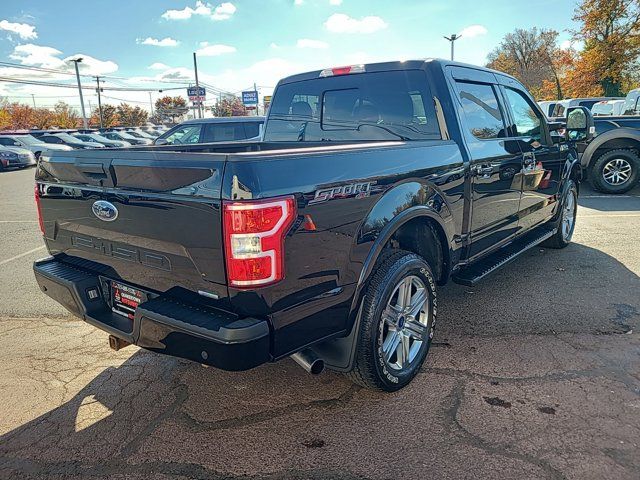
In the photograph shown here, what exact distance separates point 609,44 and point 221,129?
26.9 meters

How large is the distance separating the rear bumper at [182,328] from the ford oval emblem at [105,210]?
38 cm

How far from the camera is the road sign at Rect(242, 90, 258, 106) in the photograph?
61938mm

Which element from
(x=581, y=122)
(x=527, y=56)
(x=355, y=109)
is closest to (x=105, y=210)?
(x=355, y=109)

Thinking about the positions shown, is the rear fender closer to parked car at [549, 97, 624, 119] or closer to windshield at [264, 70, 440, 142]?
windshield at [264, 70, 440, 142]

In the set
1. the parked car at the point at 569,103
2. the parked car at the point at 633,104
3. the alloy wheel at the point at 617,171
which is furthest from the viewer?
the parked car at the point at 569,103

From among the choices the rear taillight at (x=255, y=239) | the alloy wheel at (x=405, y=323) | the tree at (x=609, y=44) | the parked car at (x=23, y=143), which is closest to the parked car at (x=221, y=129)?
the alloy wheel at (x=405, y=323)

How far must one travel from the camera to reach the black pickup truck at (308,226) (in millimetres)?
2049

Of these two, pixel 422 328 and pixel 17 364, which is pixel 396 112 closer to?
pixel 422 328

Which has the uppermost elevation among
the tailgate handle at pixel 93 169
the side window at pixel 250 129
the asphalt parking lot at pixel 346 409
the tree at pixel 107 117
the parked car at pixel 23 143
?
the tree at pixel 107 117

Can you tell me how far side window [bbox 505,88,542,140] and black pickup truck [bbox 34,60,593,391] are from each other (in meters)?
0.25

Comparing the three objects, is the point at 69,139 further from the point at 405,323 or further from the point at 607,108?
the point at 405,323

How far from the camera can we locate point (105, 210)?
251 cm

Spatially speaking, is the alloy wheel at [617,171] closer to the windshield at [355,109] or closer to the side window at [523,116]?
the side window at [523,116]

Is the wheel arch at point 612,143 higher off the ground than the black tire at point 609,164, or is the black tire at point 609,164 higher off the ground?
the wheel arch at point 612,143
